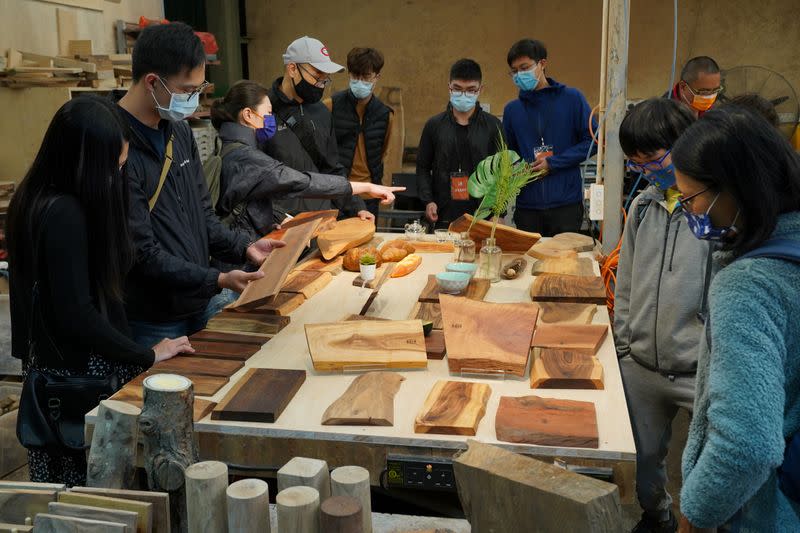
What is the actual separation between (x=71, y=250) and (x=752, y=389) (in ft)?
5.45

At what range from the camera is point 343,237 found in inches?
156

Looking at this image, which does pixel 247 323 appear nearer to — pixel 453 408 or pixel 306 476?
pixel 453 408

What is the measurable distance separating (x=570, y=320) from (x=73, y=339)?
1.59 metres

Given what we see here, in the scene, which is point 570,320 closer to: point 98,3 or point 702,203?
point 702,203

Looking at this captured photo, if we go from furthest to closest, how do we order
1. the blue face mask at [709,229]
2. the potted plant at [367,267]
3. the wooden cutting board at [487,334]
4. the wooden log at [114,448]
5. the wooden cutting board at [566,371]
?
the potted plant at [367,267], the wooden cutting board at [487,334], the wooden cutting board at [566,371], the wooden log at [114,448], the blue face mask at [709,229]

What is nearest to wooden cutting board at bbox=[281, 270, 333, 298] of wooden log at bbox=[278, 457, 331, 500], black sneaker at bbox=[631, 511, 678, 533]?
black sneaker at bbox=[631, 511, 678, 533]

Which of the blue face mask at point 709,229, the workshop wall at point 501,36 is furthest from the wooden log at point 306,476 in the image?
the workshop wall at point 501,36

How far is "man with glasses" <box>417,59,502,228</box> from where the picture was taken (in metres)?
5.22

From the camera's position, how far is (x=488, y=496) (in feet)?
4.74

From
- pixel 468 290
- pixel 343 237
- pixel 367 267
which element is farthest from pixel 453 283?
pixel 343 237

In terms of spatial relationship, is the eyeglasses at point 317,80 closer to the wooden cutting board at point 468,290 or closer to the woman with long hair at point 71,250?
the wooden cutting board at point 468,290

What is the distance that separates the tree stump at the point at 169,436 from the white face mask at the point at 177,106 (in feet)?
4.34

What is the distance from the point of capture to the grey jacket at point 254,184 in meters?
3.77

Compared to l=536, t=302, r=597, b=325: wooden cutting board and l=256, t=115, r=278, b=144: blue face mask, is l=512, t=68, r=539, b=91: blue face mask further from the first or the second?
l=536, t=302, r=597, b=325: wooden cutting board
